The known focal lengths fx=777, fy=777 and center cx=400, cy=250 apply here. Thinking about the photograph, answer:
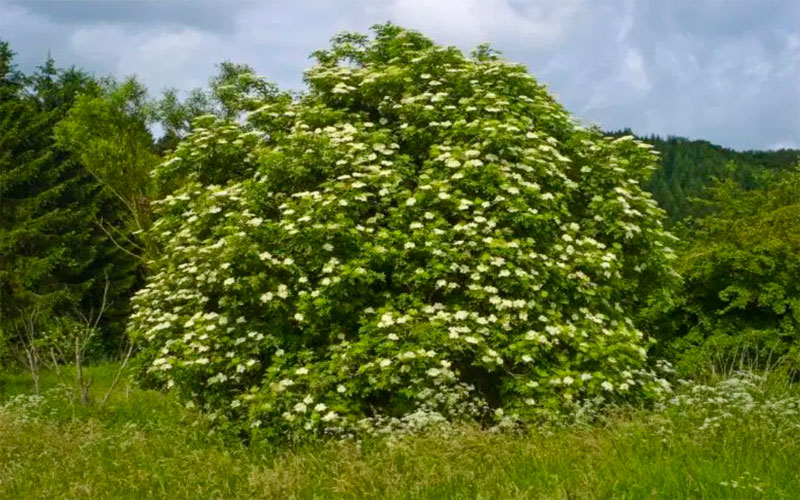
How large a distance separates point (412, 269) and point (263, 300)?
1849 millimetres

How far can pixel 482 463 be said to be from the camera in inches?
273

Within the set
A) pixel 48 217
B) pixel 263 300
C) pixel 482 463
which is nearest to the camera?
pixel 482 463

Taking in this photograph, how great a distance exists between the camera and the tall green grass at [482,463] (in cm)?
607

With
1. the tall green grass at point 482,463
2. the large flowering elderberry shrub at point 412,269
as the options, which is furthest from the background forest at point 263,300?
the large flowering elderberry shrub at point 412,269

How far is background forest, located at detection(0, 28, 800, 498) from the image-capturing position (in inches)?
274

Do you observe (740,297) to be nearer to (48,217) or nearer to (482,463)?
(482,463)

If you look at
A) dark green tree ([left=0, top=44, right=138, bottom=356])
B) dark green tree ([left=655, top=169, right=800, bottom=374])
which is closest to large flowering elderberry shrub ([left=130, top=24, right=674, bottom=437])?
dark green tree ([left=655, top=169, right=800, bottom=374])

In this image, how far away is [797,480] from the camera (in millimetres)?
5910

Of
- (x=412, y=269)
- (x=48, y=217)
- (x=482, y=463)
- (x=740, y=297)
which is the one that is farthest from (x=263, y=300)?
(x=48, y=217)

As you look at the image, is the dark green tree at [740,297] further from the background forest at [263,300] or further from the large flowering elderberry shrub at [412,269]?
the large flowering elderberry shrub at [412,269]

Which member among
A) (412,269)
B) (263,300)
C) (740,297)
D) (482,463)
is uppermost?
(740,297)

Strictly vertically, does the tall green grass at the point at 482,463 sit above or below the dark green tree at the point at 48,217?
below

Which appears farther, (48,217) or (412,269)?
(48,217)

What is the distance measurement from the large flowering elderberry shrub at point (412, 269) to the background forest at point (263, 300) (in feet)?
2.18
